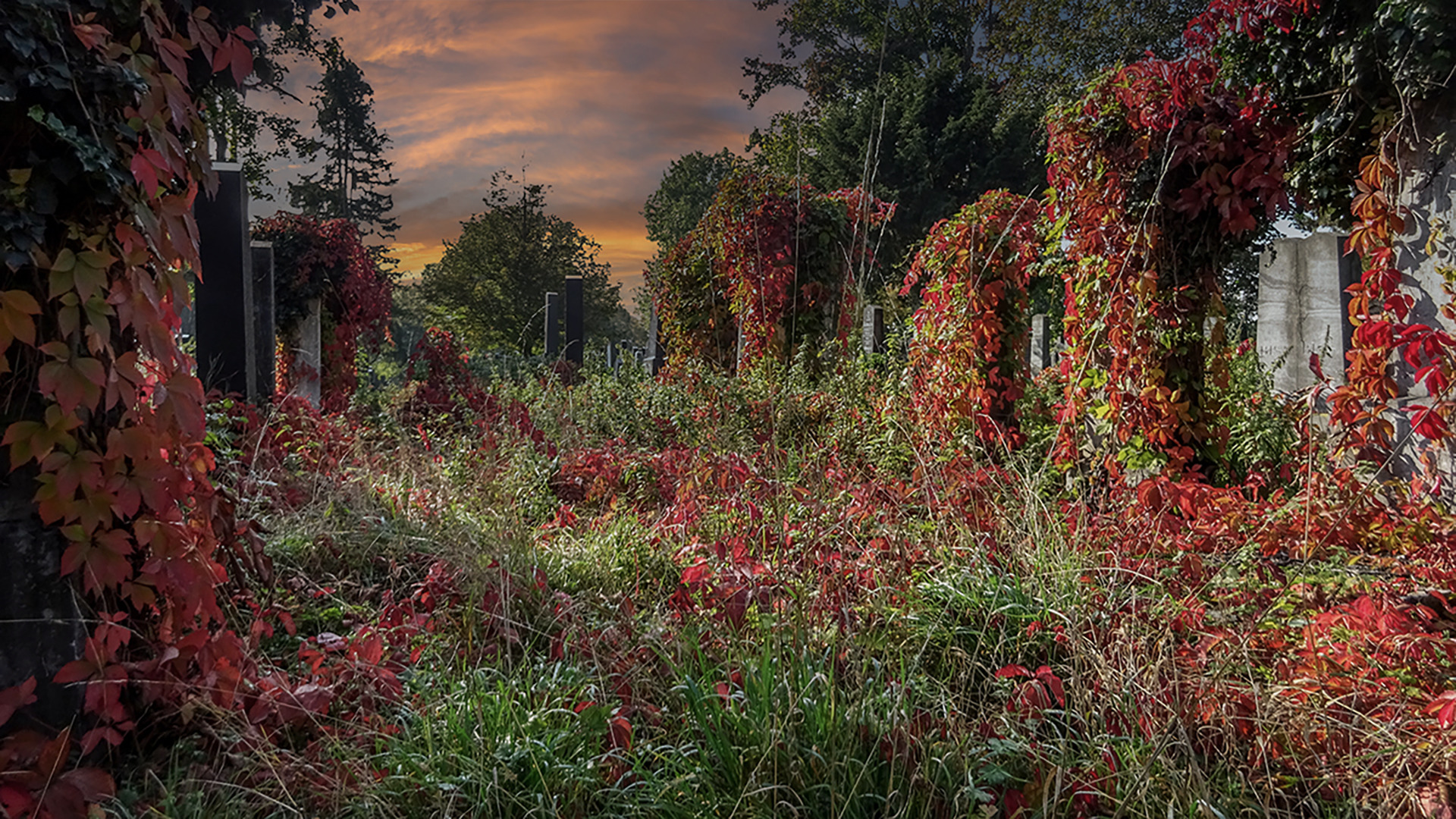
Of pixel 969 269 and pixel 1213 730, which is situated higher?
pixel 969 269

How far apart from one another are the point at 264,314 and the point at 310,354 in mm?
2039

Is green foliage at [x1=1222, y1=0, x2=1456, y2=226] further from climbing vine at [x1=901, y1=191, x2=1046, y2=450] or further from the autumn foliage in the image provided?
climbing vine at [x1=901, y1=191, x2=1046, y2=450]

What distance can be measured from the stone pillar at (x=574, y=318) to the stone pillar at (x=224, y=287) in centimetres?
620

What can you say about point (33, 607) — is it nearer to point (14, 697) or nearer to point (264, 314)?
point (14, 697)

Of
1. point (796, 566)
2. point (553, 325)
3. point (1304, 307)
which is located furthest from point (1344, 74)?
point (553, 325)

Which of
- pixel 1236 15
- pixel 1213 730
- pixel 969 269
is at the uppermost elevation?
pixel 1236 15

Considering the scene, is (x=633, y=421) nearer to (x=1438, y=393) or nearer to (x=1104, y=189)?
(x=1104, y=189)

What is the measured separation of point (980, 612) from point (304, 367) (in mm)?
6645

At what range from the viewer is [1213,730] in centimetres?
188

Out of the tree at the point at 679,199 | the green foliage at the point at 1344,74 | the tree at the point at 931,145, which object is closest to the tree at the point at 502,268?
the tree at the point at 679,199

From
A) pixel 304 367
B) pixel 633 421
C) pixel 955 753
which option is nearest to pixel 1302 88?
pixel 955 753

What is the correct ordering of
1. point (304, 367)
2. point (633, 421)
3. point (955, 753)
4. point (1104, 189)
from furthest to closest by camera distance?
point (304, 367)
point (633, 421)
point (1104, 189)
point (955, 753)

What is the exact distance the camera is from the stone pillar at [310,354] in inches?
282

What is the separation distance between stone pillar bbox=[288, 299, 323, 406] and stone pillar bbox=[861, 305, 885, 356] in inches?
191
